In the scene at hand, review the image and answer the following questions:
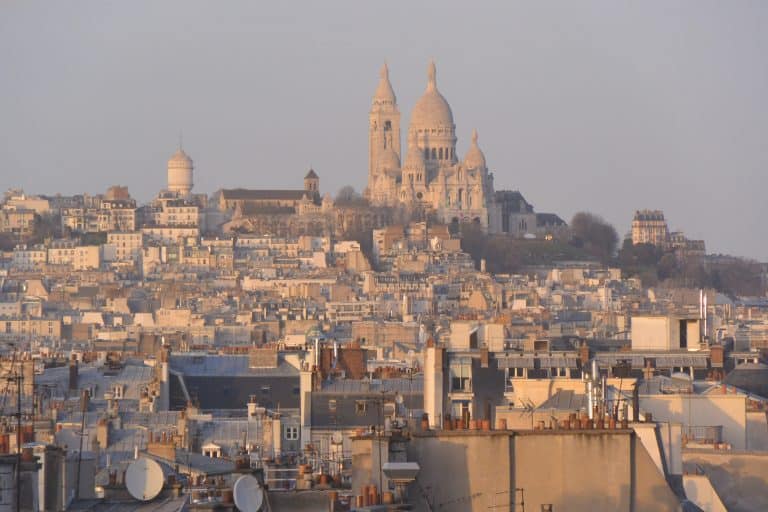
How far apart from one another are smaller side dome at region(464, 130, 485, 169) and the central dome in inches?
79.9

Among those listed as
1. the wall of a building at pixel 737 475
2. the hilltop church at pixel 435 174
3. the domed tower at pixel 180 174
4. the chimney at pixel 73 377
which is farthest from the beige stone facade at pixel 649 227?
the wall of a building at pixel 737 475

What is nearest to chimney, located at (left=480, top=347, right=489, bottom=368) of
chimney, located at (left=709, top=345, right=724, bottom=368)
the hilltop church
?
chimney, located at (left=709, top=345, right=724, bottom=368)

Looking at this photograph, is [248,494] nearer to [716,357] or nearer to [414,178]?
[716,357]

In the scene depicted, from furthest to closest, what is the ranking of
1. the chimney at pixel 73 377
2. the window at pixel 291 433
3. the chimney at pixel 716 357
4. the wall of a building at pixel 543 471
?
the chimney at pixel 73 377
the chimney at pixel 716 357
the window at pixel 291 433
the wall of a building at pixel 543 471

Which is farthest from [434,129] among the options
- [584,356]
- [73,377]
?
[584,356]

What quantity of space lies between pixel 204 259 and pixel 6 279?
40.4ft

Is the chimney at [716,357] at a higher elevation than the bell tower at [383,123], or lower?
lower

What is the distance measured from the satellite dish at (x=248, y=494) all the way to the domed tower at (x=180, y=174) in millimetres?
167490

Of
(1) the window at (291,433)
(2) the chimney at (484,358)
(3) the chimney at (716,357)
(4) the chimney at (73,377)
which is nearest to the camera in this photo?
(2) the chimney at (484,358)

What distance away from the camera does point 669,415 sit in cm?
2075

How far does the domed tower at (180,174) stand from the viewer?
593 ft

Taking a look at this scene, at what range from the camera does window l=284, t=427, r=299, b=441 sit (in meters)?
27.4

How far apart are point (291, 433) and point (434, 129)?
14984 centimetres

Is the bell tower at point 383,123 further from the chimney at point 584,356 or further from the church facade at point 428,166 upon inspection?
the chimney at point 584,356
